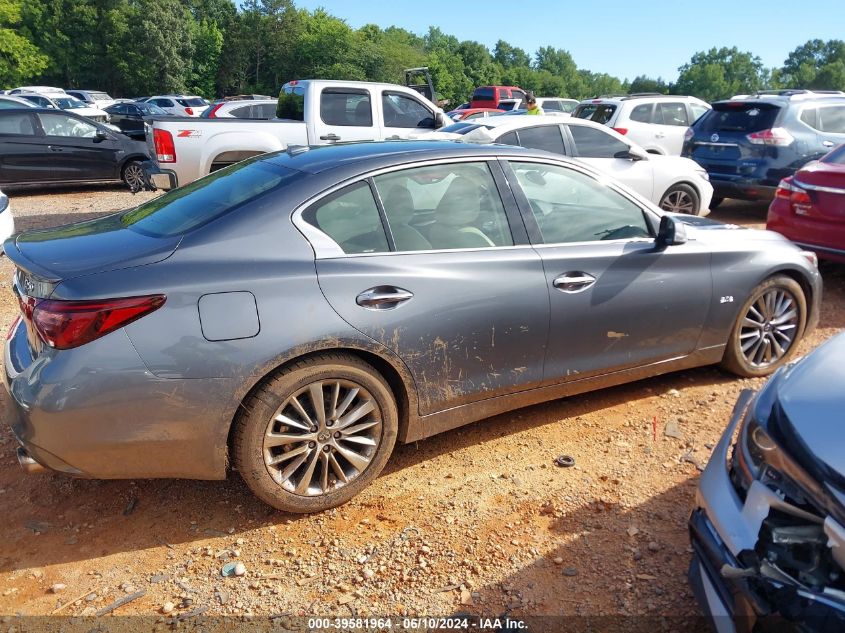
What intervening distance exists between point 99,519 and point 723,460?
2720 mm

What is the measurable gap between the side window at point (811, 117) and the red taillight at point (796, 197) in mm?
3574

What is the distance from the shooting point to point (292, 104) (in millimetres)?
9617

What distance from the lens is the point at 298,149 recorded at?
3785mm

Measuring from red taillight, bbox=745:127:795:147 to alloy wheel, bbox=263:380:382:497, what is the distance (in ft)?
27.3

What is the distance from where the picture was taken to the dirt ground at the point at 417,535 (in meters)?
2.60

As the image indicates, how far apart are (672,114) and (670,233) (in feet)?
33.7

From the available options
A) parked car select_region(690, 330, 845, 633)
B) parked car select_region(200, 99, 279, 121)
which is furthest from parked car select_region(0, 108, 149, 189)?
parked car select_region(690, 330, 845, 633)

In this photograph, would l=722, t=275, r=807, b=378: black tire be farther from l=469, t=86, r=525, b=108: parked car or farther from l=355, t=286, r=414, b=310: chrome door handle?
l=469, t=86, r=525, b=108: parked car

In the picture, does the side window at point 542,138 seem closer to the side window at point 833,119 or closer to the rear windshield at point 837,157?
the rear windshield at point 837,157

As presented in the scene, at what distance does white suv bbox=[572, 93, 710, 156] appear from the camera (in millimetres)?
12078

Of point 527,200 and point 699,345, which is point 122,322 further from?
point 699,345

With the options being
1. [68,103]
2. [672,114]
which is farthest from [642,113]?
[68,103]

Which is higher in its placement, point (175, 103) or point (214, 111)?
point (214, 111)

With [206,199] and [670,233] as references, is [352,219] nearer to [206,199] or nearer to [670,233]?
[206,199]
